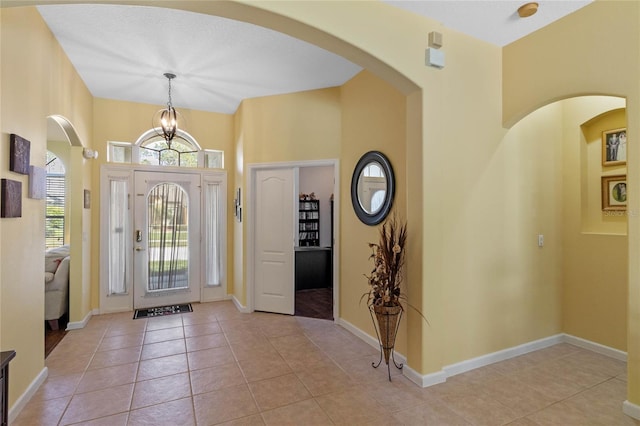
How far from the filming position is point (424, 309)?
8.73ft

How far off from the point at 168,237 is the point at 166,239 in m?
0.04

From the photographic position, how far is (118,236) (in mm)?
4723

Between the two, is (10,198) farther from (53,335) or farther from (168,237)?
(168,237)

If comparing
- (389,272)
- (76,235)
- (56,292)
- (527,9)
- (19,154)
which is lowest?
(56,292)

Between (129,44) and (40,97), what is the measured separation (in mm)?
943

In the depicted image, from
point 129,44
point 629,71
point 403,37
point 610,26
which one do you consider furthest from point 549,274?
point 129,44

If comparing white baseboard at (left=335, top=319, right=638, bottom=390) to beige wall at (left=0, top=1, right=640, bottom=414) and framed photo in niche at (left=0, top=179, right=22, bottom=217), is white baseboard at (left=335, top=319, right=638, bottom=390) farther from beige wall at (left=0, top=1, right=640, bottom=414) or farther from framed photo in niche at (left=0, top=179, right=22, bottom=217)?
framed photo in niche at (left=0, top=179, right=22, bottom=217)

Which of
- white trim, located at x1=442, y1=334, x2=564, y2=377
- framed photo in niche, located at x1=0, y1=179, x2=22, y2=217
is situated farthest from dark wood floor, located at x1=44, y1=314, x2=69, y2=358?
white trim, located at x1=442, y1=334, x2=564, y2=377

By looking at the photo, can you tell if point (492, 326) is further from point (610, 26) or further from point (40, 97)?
point (40, 97)

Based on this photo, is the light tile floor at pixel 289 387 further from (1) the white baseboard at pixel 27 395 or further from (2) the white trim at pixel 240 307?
(2) the white trim at pixel 240 307

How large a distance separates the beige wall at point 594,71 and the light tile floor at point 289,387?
0.51 meters

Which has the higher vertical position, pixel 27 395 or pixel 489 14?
pixel 489 14

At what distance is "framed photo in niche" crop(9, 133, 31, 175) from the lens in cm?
222

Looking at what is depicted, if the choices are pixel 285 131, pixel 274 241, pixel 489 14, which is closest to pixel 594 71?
pixel 489 14
